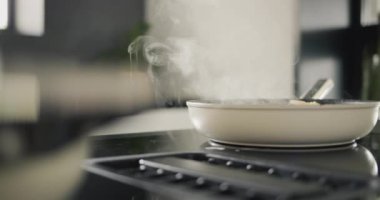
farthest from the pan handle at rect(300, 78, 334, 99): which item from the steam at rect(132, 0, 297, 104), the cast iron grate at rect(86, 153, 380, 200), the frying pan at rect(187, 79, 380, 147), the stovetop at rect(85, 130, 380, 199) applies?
the cast iron grate at rect(86, 153, 380, 200)

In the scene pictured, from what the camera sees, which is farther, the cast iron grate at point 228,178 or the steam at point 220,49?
the steam at point 220,49

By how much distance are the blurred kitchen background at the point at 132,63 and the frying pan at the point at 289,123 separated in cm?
22

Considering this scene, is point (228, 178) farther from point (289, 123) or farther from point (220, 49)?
point (220, 49)

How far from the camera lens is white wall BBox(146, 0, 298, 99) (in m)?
1.03

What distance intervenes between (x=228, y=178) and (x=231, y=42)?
26.6 inches

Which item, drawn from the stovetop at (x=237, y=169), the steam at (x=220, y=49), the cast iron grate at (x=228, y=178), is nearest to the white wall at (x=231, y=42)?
the steam at (x=220, y=49)

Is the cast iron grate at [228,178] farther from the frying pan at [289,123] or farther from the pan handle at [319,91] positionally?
the pan handle at [319,91]

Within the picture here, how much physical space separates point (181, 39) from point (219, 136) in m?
0.36

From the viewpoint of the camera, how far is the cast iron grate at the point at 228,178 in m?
0.44

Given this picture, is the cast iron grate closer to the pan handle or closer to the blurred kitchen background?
the blurred kitchen background

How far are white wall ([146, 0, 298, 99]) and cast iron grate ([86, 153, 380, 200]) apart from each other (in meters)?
0.41

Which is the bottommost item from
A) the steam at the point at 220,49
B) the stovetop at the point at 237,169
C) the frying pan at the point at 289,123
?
the stovetop at the point at 237,169

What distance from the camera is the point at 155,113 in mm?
984

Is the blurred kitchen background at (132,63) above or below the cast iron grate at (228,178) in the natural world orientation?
above
